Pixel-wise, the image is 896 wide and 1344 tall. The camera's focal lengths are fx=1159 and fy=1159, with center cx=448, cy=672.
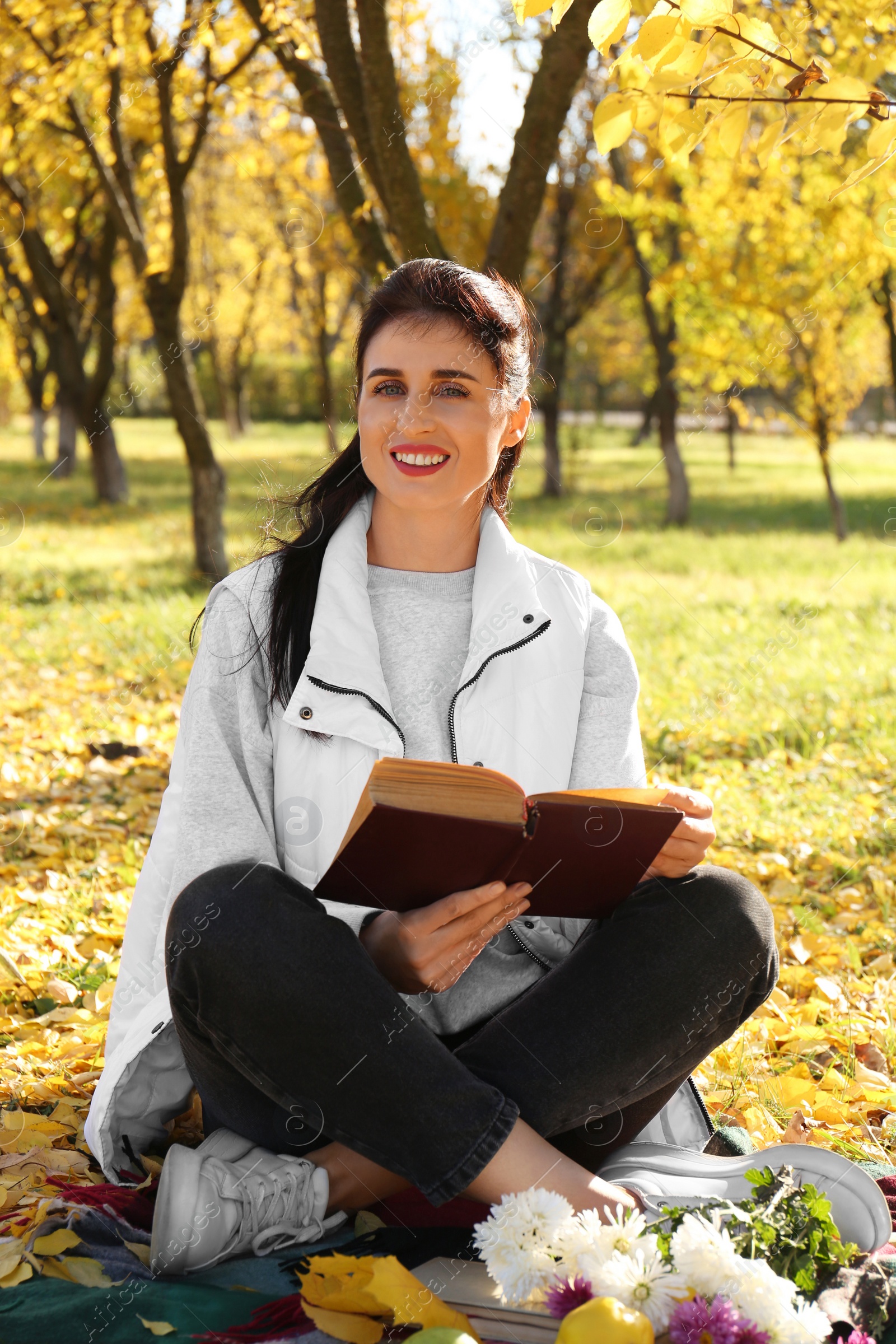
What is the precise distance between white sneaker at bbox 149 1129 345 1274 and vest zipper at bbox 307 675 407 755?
2.52 feet

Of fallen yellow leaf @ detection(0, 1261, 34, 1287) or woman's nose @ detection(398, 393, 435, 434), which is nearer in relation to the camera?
fallen yellow leaf @ detection(0, 1261, 34, 1287)

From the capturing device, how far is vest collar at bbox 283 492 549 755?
2182 millimetres

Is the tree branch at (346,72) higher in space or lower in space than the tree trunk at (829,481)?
higher

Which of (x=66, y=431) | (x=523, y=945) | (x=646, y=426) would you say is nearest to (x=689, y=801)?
(x=523, y=945)

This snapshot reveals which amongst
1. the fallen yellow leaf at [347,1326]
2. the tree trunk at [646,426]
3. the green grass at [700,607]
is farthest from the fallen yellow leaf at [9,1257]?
the tree trunk at [646,426]

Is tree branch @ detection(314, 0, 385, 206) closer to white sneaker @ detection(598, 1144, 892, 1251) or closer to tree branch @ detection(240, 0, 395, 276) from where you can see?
tree branch @ detection(240, 0, 395, 276)

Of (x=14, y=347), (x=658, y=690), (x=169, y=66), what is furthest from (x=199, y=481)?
(x=14, y=347)

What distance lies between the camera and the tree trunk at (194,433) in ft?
26.7

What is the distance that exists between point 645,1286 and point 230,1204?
70 centimetres

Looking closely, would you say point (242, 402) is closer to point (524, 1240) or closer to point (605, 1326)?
point (524, 1240)

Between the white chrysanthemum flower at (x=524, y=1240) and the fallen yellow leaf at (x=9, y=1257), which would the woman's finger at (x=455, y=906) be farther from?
the fallen yellow leaf at (x=9, y=1257)

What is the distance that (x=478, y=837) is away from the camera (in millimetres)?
1725

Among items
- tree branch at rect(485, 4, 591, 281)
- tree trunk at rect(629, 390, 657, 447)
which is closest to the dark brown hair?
tree branch at rect(485, 4, 591, 281)

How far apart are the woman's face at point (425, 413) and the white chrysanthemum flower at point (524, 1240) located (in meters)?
1.32
